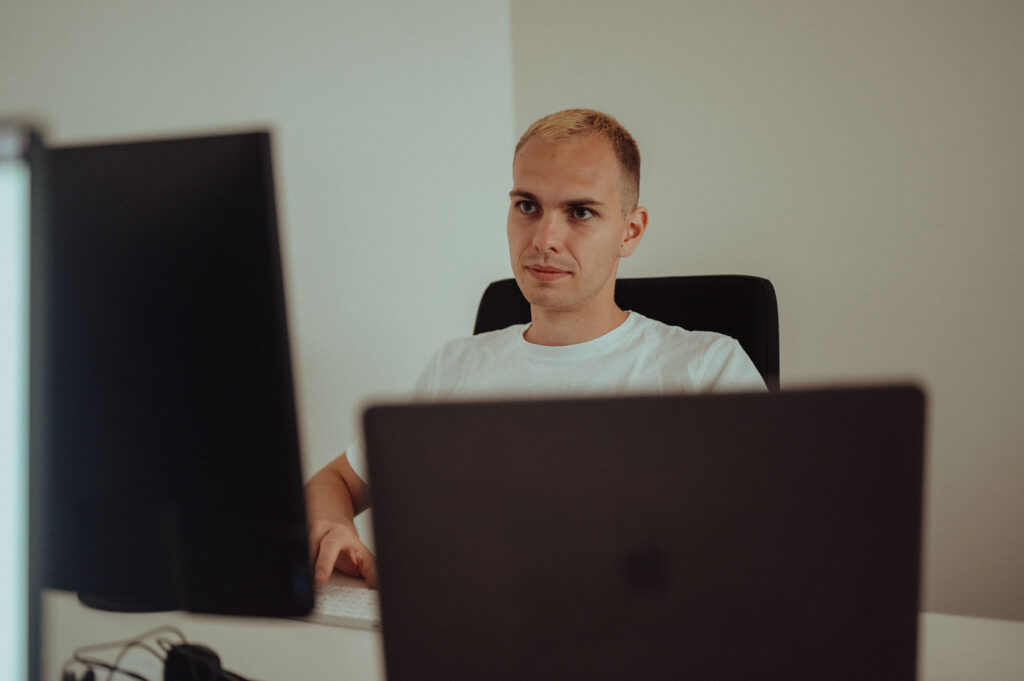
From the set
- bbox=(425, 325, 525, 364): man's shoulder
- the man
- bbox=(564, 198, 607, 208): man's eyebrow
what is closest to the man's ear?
the man

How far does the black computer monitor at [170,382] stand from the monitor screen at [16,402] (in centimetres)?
1

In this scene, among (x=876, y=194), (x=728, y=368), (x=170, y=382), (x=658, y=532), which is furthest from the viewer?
(x=876, y=194)

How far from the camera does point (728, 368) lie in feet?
3.99

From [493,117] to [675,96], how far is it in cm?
60

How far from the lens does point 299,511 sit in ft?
1.66

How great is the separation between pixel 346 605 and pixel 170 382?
0.42 metres

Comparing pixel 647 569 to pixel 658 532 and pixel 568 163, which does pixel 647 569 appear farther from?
pixel 568 163

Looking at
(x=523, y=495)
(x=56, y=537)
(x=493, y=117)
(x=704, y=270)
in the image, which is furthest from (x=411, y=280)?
(x=523, y=495)

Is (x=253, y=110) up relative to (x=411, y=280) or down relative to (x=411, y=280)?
up

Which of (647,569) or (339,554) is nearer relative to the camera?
(647,569)

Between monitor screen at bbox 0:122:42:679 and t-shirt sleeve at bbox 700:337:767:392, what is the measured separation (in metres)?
1.00

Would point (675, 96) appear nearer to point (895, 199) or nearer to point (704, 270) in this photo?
point (704, 270)

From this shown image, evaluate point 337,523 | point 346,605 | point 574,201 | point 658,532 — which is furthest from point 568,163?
point 658,532

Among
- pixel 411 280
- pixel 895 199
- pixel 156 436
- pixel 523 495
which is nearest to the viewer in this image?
pixel 523 495
